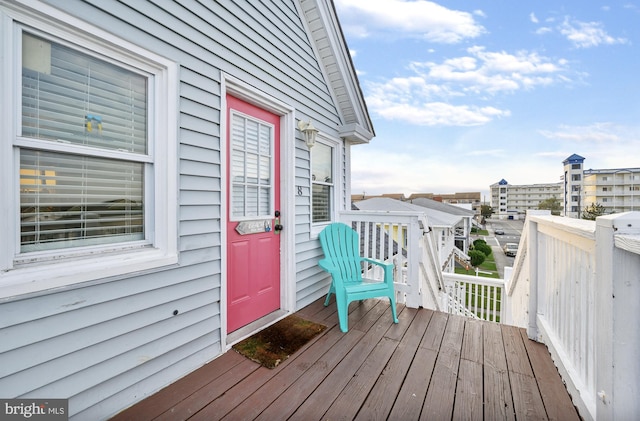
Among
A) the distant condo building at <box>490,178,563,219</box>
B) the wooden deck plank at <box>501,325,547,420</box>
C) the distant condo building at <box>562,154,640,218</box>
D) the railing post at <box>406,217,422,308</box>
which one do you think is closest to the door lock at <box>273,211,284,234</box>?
the railing post at <box>406,217,422,308</box>

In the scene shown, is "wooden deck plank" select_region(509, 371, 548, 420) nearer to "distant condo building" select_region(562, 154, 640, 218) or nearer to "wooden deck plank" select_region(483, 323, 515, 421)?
"wooden deck plank" select_region(483, 323, 515, 421)

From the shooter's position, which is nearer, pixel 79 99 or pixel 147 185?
pixel 79 99

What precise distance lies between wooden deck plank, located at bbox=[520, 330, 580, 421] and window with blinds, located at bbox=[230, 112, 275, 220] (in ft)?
7.88

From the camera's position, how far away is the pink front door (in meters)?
2.19

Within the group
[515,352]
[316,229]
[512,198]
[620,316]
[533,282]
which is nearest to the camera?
[620,316]

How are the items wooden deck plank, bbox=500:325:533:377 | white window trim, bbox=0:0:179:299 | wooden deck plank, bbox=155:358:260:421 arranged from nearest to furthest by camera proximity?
white window trim, bbox=0:0:179:299
wooden deck plank, bbox=155:358:260:421
wooden deck plank, bbox=500:325:533:377

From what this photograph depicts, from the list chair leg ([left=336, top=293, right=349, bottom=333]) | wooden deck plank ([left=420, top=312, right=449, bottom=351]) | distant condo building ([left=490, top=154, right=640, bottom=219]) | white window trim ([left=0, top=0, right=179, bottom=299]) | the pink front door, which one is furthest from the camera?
distant condo building ([left=490, top=154, right=640, bottom=219])

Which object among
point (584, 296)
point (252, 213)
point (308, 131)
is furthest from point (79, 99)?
point (584, 296)

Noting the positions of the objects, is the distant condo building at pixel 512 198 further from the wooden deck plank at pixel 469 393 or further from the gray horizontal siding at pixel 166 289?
the gray horizontal siding at pixel 166 289

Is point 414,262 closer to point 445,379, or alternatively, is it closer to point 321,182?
point 445,379

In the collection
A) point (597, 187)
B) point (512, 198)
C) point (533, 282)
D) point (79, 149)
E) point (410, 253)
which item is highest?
point (512, 198)

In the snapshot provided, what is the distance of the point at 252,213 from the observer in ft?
7.92

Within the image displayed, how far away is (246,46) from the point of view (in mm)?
2215

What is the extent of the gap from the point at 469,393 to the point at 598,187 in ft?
48.9
